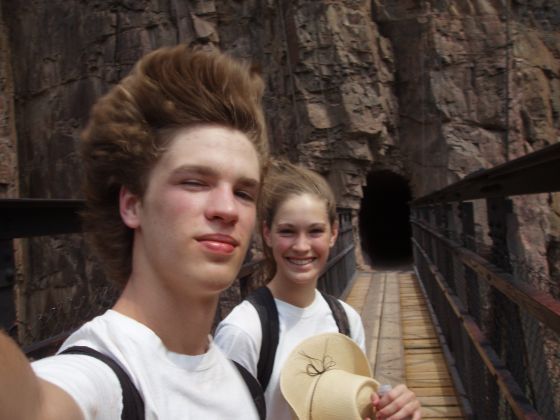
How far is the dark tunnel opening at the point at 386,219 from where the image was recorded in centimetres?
2066

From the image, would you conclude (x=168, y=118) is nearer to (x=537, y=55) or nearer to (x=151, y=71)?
(x=151, y=71)

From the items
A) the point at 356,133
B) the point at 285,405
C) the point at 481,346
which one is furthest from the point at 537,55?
the point at 285,405

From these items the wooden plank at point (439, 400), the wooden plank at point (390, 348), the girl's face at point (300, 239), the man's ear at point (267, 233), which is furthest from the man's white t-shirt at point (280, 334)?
the wooden plank at point (390, 348)

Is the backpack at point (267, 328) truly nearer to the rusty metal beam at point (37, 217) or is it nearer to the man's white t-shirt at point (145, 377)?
the man's white t-shirt at point (145, 377)

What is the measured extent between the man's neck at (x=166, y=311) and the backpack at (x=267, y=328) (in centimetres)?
67

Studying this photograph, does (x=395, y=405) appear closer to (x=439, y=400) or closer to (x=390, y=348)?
(x=439, y=400)

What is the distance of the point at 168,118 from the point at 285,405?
1067mm

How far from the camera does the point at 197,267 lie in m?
0.96

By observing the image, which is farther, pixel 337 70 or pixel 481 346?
pixel 337 70

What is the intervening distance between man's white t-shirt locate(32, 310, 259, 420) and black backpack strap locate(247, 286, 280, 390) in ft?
1.84

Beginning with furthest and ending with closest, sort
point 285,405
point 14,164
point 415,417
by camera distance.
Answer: point 14,164 → point 285,405 → point 415,417

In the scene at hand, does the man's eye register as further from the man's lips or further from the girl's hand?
the girl's hand

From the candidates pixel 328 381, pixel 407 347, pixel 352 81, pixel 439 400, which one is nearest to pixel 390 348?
pixel 407 347

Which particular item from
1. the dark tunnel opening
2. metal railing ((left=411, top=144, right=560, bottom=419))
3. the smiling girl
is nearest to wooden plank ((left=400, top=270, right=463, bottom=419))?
metal railing ((left=411, top=144, right=560, bottom=419))
